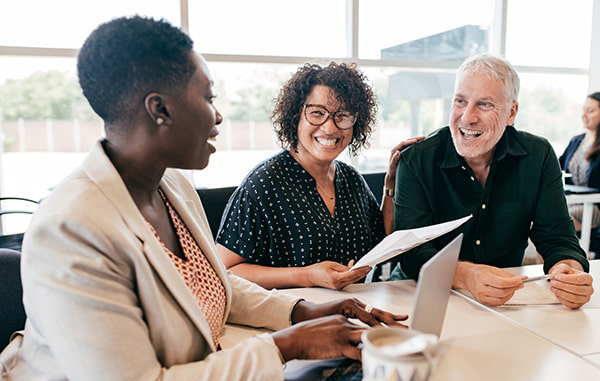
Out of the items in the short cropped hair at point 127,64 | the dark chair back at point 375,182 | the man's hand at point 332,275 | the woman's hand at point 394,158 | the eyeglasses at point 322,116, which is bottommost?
the man's hand at point 332,275

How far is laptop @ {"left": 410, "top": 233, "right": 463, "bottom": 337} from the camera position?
817 mm

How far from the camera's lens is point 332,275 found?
57.9 inches

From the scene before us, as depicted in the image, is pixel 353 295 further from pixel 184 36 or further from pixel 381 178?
pixel 381 178

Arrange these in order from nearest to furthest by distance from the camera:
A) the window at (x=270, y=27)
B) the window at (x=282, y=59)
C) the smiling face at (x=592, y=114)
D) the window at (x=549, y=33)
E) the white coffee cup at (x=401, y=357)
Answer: the white coffee cup at (x=401, y=357)
the window at (x=282, y=59)
the window at (x=270, y=27)
the smiling face at (x=592, y=114)
the window at (x=549, y=33)

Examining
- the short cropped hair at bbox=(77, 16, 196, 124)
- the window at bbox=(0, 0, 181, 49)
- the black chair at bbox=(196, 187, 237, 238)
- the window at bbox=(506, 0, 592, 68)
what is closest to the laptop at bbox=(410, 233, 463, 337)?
the short cropped hair at bbox=(77, 16, 196, 124)

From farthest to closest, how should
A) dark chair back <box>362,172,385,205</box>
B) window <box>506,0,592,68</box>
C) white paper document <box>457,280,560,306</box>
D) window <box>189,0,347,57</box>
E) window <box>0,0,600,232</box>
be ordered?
window <box>506,0,592,68</box>, window <box>189,0,347,57</box>, window <box>0,0,600,232</box>, dark chair back <box>362,172,385,205</box>, white paper document <box>457,280,560,306</box>

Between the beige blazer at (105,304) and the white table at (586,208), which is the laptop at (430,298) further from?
the white table at (586,208)

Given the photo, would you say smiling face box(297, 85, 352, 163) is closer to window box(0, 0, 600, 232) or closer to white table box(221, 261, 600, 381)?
white table box(221, 261, 600, 381)

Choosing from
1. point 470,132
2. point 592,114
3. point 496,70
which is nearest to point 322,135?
point 470,132

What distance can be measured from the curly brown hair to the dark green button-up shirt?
30 cm

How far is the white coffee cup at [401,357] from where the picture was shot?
671 mm

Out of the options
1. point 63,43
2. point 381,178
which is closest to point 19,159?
point 63,43

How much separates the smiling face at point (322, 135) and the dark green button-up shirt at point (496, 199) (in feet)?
0.87

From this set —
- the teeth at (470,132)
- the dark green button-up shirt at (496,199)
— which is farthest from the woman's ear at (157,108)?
the teeth at (470,132)
